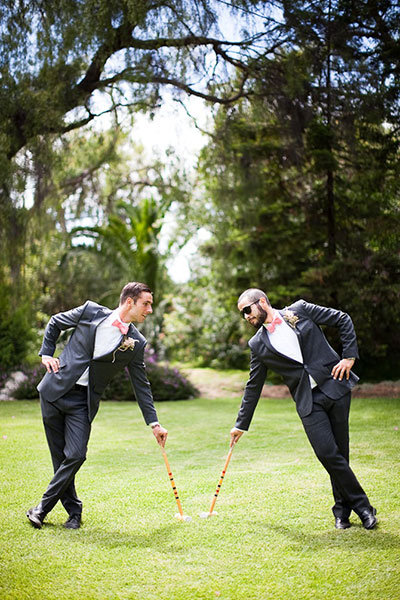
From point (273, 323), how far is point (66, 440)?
5.44 ft

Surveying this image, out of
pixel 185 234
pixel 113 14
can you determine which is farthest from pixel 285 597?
pixel 185 234

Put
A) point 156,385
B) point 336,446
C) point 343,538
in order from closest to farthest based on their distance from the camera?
point 343,538, point 336,446, point 156,385

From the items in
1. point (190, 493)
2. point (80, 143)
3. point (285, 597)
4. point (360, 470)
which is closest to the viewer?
point (285, 597)

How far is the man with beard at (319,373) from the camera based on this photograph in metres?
4.15

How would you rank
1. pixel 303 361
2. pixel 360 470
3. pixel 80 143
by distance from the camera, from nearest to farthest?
pixel 303 361
pixel 360 470
pixel 80 143

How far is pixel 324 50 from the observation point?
35.9 ft

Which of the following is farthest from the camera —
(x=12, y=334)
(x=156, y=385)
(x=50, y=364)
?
(x=12, y=334)

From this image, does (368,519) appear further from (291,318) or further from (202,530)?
(291,318)

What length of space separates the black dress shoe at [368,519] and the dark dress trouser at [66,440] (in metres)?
1.92

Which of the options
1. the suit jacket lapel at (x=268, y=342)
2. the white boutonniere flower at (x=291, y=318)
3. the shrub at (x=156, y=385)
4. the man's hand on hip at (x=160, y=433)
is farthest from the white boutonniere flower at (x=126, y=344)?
the shrub at (x=156, y=385)

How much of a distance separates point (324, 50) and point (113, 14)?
369 centimetres

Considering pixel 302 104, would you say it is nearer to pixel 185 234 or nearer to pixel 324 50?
pixel 324 50

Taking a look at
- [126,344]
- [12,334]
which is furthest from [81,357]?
[12,334]

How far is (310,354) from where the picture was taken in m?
4.31
